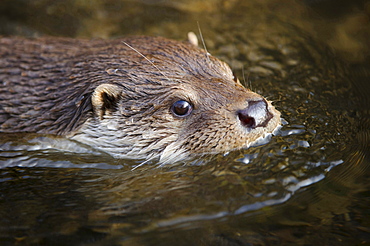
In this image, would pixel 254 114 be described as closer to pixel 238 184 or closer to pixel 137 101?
pixel 238 184

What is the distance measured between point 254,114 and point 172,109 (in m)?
0.54

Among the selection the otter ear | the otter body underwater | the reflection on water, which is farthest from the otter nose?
the otter ear

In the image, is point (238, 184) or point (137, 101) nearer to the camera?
point (238, 184)

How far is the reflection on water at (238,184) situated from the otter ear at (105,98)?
1.29 ft

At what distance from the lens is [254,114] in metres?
2.89

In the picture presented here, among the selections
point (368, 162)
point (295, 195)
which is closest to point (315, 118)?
point (368, 162)

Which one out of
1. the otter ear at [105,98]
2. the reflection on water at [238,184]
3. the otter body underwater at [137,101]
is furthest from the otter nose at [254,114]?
the otter ear at [105,98]

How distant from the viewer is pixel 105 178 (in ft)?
10.5

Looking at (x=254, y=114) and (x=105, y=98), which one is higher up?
(x=105, y=98)

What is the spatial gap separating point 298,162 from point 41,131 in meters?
1.82

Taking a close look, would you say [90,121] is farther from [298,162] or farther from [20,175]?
[298,162]

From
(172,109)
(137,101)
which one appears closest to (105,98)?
(137,101)

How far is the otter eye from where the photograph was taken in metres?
3.01

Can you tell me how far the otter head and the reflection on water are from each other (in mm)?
159
